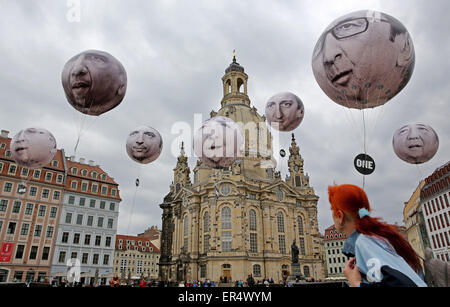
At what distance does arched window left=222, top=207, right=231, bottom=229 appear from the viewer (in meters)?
49.5

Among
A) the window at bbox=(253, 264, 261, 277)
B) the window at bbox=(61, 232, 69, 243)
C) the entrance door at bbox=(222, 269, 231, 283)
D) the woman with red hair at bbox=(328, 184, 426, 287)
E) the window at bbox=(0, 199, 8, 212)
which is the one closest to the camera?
the woman with red hair at bbox=(328, 184, 426, 287)

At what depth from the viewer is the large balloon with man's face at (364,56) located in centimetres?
600

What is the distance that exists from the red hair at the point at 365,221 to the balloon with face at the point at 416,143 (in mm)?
11213

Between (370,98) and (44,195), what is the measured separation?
4579 cm

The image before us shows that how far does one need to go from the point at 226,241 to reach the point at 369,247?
4884 centimetres

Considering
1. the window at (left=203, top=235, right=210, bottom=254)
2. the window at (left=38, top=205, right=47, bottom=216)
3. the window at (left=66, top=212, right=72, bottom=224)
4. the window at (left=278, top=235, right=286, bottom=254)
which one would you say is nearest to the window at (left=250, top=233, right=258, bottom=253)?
the window at (left=278, top=235, right=286, bottom=254)

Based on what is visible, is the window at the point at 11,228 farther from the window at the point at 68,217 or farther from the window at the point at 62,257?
the window at the point at 62,257

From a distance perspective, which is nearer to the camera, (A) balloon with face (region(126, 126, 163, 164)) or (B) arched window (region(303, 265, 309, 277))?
(A) balloon with face (region(126, 126, 163, 164))

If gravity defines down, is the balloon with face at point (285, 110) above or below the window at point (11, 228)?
above

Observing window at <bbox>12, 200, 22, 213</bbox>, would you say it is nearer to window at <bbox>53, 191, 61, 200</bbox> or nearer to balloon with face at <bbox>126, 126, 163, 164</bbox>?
window at <bbox>53, 191, 61, 200</bbox>

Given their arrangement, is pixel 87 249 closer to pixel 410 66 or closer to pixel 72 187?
pixel 72 187

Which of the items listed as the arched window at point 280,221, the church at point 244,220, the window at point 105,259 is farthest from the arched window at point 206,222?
the window at point 105,259

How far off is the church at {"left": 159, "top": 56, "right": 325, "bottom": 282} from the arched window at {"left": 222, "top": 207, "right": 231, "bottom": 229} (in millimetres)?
172

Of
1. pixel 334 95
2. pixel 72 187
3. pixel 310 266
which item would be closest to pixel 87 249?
pixel 72 187
